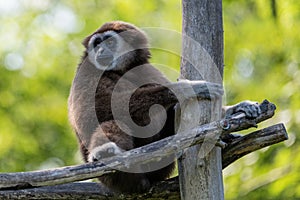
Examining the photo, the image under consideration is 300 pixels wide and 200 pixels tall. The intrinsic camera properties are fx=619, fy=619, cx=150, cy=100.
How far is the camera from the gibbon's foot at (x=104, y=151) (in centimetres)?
530

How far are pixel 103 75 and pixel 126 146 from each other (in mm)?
1171

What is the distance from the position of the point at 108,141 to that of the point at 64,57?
280 inches

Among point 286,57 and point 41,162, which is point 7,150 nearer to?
point 41,162

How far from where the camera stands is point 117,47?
7.22 meters

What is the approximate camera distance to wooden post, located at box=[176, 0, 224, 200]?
17.0 feet

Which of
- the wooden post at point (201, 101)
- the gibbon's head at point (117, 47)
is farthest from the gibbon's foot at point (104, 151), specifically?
the gibbon's head at point (117, 47)

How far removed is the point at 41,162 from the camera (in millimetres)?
12906

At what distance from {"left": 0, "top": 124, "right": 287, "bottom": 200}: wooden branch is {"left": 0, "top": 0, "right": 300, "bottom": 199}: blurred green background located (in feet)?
17.8

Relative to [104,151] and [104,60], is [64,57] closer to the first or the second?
[104,60]

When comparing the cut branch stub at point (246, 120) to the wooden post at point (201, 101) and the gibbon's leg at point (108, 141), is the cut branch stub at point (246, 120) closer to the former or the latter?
the wooden post at point (201, 101)

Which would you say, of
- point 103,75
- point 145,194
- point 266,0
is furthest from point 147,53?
point 266,0

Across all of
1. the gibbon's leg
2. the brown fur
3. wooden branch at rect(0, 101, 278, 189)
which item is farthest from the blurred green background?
wooden branch at rect(0, 101, 278, 189)

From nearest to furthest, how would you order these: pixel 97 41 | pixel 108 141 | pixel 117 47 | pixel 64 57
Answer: pixel 108 141 < pixel 97 41 < pixel 117 47 < pixel 64 57

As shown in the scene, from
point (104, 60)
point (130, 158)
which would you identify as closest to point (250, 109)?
point (130, 158)
